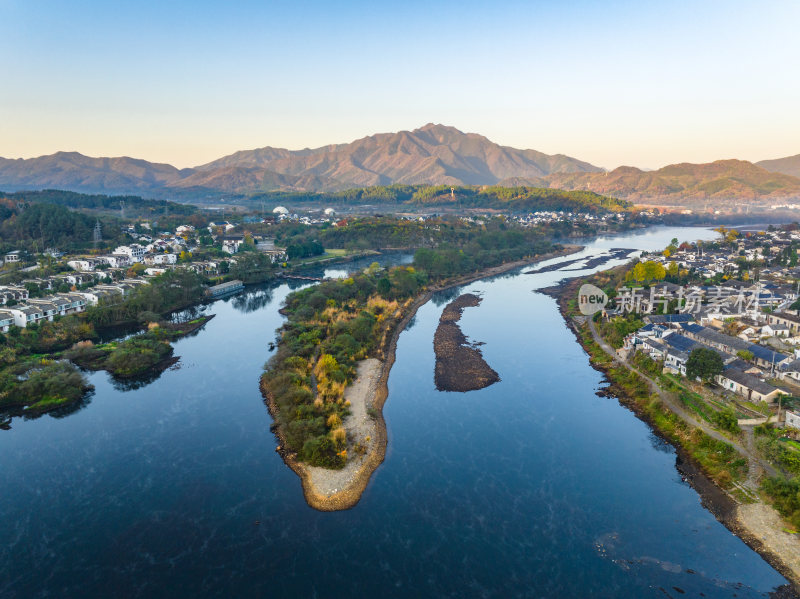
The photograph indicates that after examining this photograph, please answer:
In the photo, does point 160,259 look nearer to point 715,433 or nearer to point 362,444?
point 362,444

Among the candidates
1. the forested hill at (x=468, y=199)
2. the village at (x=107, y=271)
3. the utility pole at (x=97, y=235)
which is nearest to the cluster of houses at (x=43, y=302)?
the village at (x=107, y=271)

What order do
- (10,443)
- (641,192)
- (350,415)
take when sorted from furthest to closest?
(641,192) < (350,415) < (10,443)

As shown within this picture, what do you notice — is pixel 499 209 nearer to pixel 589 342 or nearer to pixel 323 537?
pixel 589 342

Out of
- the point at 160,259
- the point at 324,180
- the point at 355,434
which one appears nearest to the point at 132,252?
the point at 160,259

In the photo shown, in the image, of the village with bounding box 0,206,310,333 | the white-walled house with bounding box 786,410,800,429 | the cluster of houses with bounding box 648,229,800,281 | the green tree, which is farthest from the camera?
the cluster of houses with bounding box 648,229,800,281

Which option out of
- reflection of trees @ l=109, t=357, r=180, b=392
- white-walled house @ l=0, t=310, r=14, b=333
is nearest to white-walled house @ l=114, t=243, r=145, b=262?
white-walled house @ l=0, t=310, r=14, b=333

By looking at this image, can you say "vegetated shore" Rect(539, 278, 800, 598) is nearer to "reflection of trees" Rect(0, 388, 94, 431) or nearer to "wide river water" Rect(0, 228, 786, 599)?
"wide river water" Rect(0, 228, 786, 599)

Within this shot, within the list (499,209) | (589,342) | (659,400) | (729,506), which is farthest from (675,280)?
(499,209)
